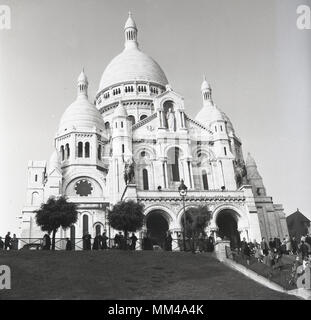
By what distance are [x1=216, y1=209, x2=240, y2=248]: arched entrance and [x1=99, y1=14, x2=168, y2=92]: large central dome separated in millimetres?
30207

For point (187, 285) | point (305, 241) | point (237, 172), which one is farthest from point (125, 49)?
point (187, 285)

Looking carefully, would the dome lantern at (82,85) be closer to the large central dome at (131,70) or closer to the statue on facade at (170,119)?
the large central dome at (131,70)

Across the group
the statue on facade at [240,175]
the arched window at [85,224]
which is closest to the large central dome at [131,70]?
the arched window at [85,224]

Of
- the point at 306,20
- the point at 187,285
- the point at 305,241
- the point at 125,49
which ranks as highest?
the point at 125,49

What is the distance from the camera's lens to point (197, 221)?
4012 cm

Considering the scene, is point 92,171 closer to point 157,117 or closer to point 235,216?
point 157,117

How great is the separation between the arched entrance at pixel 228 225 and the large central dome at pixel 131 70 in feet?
99.1

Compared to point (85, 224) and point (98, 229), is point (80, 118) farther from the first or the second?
point (98, 229)

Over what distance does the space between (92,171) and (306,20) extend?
131ft

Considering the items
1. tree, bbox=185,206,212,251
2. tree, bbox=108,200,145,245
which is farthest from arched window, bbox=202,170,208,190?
tree, bbox=108,200,145,245

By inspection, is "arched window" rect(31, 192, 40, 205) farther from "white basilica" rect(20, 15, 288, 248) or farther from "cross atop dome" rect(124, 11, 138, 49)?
"cross atop dome" rect(124, 11, 138, 49)

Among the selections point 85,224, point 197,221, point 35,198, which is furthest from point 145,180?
point 35,198

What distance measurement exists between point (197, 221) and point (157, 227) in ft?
23.3

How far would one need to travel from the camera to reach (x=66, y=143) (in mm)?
60438
